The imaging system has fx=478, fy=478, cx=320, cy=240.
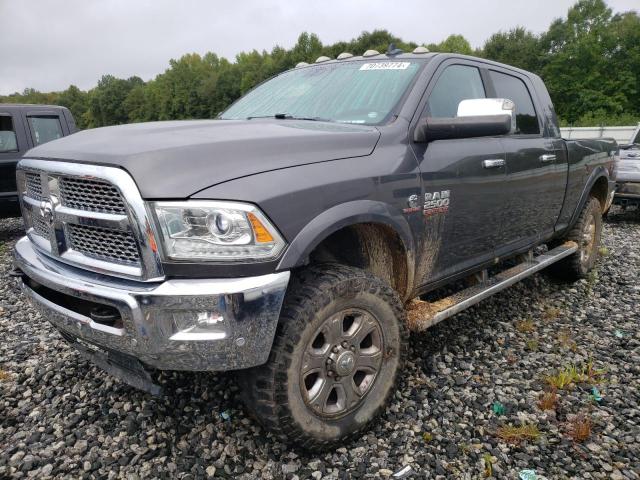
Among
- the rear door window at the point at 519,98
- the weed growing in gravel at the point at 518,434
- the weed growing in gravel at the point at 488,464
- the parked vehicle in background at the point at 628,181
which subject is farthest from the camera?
the parked vehicle in background at the point at 628,181

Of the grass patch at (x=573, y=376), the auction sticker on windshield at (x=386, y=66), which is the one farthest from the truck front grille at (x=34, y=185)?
the grass patch at (x=573, y=376)

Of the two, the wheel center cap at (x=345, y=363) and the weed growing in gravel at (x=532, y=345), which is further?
the weed growing in gravel at (x=532, y=345)

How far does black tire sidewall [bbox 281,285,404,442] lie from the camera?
2002 mm

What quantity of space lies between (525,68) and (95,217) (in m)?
50.0

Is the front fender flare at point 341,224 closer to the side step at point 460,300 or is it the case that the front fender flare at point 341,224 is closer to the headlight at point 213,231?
the headlight at point 213,231

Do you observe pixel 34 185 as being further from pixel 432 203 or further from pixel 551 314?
pixel 551 314

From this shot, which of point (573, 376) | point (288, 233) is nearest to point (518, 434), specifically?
point (573, 376)

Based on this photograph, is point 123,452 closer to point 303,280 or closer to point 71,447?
point 71,447

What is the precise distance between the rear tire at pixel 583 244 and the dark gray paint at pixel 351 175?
112 cm

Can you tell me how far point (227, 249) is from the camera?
178 cm

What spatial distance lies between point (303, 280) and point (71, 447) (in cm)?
142

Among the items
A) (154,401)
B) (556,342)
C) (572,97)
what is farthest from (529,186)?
(572,97)

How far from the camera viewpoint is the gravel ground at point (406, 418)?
219cm

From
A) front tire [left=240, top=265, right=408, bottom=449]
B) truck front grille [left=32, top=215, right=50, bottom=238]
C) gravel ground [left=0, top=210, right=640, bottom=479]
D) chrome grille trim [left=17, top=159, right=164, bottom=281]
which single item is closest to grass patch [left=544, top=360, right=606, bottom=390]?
gravel ground [left=0, top=210, right=640, bottom=479]
